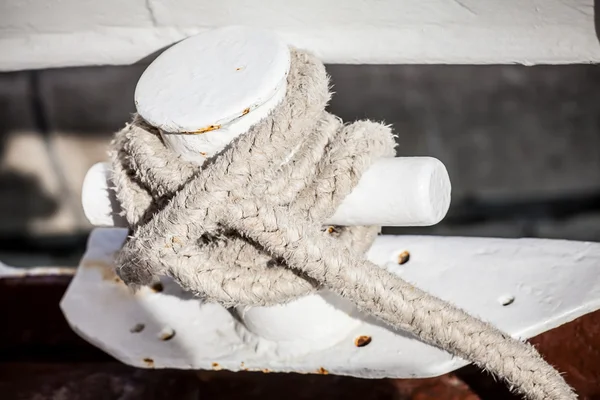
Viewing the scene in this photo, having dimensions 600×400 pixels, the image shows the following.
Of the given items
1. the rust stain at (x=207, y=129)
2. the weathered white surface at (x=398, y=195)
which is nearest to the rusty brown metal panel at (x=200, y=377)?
the weathered white surface at (x=398, y=195)

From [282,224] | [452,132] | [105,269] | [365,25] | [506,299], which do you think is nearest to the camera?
[282,224]

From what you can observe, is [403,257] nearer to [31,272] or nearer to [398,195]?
[398,195]

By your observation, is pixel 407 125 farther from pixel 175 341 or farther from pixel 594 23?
pixel 175 341

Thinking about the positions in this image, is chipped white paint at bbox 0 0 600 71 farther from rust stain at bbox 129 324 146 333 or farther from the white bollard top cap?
rust stain at bbox 129 324 146 333

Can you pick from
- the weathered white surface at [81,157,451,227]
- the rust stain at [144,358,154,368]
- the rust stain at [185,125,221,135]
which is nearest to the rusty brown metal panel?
the rust stain at [144,358,154,368]

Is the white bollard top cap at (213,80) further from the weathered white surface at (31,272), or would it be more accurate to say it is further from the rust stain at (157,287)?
the weathered white surface at (31,272)

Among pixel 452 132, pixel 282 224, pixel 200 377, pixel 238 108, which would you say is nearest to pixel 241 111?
pixel 238 108

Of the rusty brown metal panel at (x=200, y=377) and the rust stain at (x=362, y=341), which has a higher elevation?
the rust stain at (x=362, y=341)
